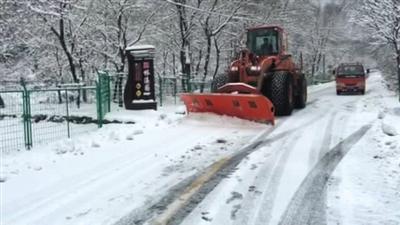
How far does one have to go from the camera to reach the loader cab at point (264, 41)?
17.1 meters

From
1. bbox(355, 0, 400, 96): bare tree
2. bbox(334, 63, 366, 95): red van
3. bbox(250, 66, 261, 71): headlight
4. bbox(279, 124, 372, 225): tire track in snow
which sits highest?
bbox(355, 0, 400, 96): bare tree

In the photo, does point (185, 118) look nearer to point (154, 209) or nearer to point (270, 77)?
point (270, 77)


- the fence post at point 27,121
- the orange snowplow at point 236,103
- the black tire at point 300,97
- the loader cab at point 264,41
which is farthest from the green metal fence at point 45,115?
the black tire at point 300,97

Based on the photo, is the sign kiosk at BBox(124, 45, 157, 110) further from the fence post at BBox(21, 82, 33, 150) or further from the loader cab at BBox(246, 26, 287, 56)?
the fence post at BBox(21, 82, 33, 150)

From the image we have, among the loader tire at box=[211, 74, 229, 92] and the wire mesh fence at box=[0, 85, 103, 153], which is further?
the loader tire at box=[211, 74, 229, 92]

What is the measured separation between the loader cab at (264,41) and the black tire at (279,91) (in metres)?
1.15

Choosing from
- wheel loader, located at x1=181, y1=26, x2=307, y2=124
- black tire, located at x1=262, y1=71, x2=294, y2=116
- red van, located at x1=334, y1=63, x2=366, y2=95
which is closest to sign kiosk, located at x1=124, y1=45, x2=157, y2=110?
wheel loader, located at x1=181, y1=26, x2=307, y2=124

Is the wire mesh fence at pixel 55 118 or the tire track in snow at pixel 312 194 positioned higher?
the wire mesh fence at pixel 55 118

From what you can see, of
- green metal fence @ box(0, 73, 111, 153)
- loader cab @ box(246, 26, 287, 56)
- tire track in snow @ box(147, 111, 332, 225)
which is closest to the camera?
tire track in snow @ box(147, 111, 332, 225)

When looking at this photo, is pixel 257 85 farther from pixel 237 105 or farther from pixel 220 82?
pixel 220 82

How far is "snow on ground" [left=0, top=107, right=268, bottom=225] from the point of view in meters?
6.35

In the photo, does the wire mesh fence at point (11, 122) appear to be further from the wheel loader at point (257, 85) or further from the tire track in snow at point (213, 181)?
the tire track in snow at point (213, 181)

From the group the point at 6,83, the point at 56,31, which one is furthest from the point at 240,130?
the point at 6,83

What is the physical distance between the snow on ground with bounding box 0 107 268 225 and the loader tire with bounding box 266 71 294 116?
229 centimetres
